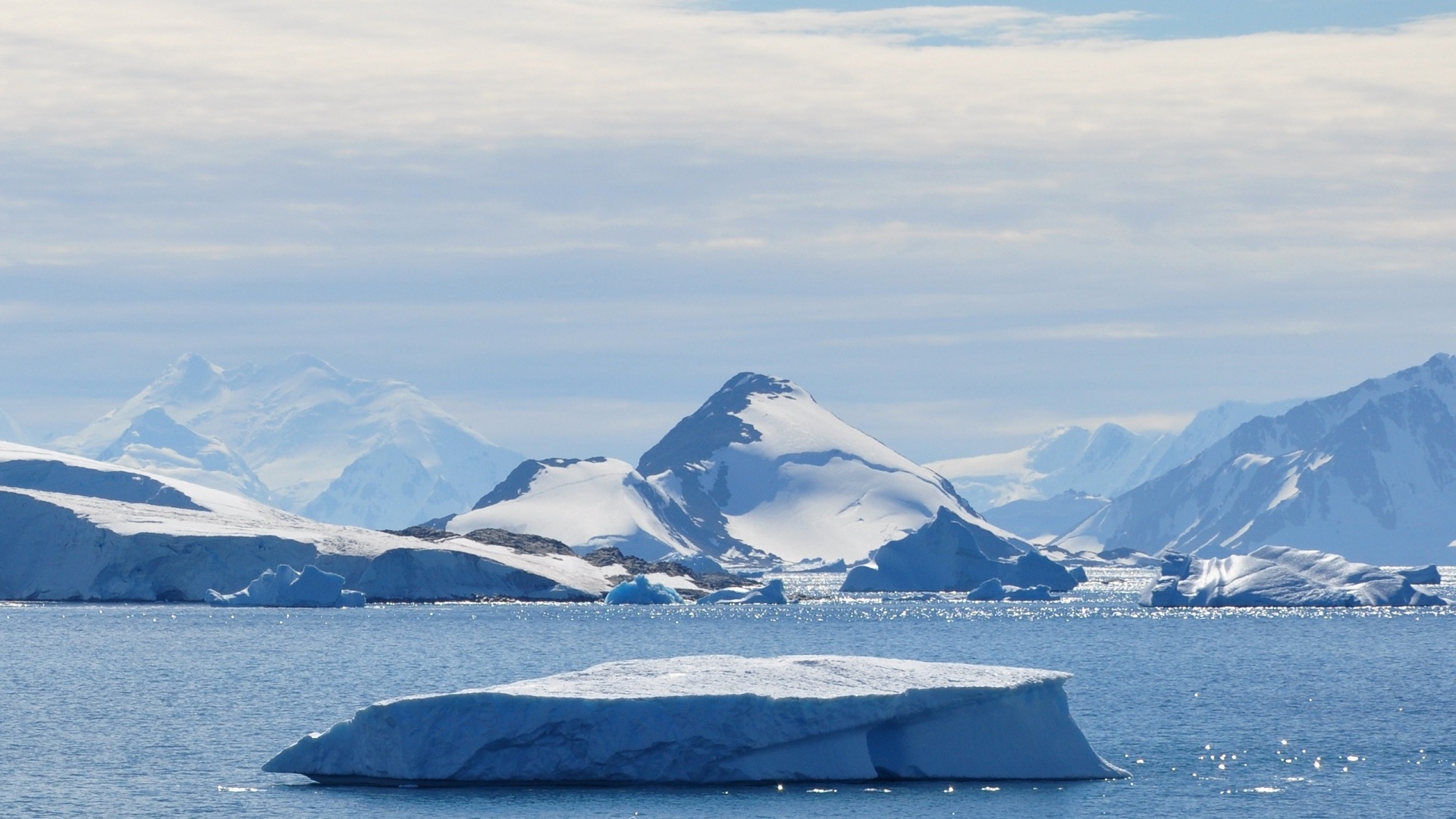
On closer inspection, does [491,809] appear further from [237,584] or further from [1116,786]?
[237,584]

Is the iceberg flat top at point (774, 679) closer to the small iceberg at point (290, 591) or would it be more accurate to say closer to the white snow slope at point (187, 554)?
the small iceberg at point (290, 591)

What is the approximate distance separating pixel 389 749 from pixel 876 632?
241 feet

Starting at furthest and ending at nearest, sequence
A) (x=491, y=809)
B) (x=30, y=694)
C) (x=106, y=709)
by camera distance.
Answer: (x=30, y=694), (x=106, y=709), (x=491, y=809)

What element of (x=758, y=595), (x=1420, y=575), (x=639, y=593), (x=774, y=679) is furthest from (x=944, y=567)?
(x=774, y=679)

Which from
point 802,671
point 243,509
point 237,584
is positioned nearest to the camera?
point 802,671

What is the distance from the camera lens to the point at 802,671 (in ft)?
127

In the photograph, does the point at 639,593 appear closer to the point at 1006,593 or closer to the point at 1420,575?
the point at 1006,593

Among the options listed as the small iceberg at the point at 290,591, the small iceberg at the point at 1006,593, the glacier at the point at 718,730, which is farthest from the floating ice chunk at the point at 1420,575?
the glacier at the point at 718,730

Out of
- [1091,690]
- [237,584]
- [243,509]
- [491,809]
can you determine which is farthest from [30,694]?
[243,509]

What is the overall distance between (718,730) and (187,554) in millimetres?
108736

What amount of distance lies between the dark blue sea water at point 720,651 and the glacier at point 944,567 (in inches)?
1787

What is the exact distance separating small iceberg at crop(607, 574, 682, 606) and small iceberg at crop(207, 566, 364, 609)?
24.9 m

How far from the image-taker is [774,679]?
38.0 meters

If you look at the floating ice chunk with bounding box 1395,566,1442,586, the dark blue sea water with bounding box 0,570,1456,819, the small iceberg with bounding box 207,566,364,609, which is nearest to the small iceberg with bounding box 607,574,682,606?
the dark blue sea water with bounding box 0,570,1456,819
